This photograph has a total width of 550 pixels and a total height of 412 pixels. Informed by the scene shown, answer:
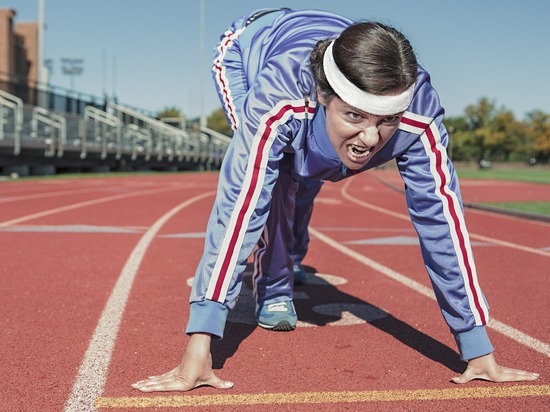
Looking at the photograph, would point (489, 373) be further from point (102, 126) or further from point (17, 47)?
point (17, 47)

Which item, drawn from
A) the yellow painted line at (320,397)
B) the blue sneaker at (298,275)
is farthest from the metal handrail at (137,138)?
the yellow painted line at (320,397)

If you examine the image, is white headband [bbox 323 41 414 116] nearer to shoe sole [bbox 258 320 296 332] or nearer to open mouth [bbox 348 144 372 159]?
open mouth [bbox 348 144 372 159]

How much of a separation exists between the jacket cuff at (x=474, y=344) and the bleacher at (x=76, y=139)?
21865mm

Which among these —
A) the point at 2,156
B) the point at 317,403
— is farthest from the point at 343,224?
the point at 2,156

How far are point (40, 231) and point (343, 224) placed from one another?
162 inches

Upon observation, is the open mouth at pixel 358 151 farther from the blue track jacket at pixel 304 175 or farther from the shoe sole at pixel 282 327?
the shoe sole at pixel 282 327

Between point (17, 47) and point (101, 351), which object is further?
point (17, 47)

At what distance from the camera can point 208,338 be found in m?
2.80

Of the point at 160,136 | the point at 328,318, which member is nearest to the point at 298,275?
the point at 328,318

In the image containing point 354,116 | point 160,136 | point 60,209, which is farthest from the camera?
point 160,136

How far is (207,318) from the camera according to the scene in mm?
2805

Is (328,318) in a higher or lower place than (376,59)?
lower

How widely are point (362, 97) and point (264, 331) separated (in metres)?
1.73

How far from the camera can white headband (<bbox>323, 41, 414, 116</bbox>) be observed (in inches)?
105
